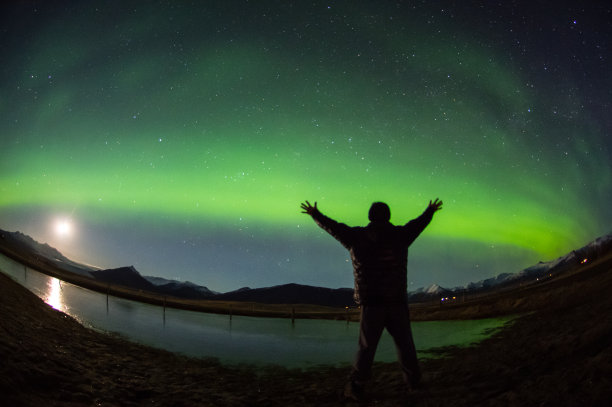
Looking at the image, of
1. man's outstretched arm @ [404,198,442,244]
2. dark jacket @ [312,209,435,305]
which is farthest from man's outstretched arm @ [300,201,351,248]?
man's outstretched arm @ [404,198,442,244]

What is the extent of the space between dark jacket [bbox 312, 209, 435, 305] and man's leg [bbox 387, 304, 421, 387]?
0.15 meters

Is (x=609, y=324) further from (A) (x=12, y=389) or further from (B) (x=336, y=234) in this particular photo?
(A) (x=12, y=389)

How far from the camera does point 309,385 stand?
14.4 feet

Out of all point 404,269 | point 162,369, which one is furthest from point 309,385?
point 162,369

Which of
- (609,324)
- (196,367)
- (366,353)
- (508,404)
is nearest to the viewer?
(508,404)

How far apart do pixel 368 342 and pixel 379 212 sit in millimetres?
1588

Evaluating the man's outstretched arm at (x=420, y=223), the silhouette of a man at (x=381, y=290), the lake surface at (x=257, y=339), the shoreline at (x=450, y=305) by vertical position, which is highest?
the man's outstretched arm at (x=420, y=223)

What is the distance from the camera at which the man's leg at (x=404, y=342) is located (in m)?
3.46

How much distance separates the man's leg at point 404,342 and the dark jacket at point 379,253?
0.15 m

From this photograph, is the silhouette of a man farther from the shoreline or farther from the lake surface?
the shoreline

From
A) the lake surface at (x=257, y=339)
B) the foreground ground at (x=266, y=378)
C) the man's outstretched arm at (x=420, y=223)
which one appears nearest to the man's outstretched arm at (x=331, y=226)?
the man's outstretched arm at (x=420, y=223)

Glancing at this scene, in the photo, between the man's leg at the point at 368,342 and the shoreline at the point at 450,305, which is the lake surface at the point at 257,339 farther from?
the shoreline at the point at 450,305

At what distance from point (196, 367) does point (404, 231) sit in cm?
484

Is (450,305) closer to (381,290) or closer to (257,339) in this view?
(257,339)
